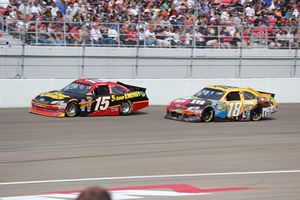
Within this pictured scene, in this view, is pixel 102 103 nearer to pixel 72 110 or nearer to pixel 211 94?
pixel 72 110

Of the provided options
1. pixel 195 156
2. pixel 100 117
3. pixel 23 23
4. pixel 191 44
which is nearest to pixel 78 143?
pixel 195 156

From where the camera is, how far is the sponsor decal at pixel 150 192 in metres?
8.87

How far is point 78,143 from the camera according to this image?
1423 centimetres

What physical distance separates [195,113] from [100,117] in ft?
9.88

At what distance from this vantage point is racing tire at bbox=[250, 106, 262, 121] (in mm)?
19833

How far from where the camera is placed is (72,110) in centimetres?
1905

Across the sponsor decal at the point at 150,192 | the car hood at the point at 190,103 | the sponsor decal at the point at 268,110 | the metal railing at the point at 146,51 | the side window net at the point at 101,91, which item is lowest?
the sponsor decal at the point at 150,192

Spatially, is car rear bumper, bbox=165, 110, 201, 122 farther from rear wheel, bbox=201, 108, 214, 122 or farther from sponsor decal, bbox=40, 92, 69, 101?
sponsor decal, bbox=40, 92, 69, 101

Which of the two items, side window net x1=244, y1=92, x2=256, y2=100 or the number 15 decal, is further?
side window net x1=244, y1=92, x2=256, y2=100

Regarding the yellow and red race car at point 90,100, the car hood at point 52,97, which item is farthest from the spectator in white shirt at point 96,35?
the car hood at point 52,97

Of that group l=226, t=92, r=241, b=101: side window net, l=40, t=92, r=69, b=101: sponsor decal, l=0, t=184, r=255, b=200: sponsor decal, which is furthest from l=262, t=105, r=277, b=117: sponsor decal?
l=0, t=184, r=255, b=200: sponsor decal

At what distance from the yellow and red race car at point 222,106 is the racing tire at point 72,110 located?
279cm

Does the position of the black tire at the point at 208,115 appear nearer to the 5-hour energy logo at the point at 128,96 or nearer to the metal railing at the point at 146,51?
the 5-hour energy logo at the point at 128,96

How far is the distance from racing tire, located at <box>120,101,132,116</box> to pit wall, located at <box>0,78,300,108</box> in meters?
2.78
